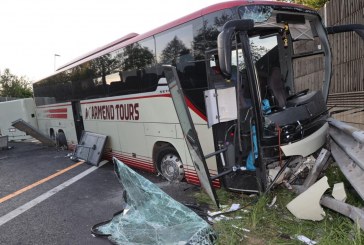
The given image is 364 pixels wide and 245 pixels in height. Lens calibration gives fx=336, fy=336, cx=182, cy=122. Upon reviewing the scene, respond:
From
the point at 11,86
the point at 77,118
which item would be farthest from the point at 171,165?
the point at 11,86

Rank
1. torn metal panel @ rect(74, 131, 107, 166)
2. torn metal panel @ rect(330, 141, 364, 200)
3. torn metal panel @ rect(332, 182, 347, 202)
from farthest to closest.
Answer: torn metal panel @ rect(74, 131, 107, 166)
torn metal panel @ rect(332, 182, 347, 202)
torn metal panel @ rect(330, 141, 364, 200)

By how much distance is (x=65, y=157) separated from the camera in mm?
11383

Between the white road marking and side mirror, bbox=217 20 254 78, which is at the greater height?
side mirror, bbox=217 20 254 78

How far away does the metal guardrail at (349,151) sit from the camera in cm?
369

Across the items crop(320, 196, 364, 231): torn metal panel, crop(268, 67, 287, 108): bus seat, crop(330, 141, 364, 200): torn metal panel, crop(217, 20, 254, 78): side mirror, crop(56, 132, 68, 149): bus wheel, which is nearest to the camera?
crop(320, 196, 364, 231): torn metal panel

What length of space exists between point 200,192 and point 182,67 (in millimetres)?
2263

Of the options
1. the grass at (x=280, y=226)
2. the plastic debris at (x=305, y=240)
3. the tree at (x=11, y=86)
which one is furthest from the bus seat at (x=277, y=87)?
the tree at (x=11, y=86)

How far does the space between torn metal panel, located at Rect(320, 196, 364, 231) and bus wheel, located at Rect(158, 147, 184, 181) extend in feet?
10.1

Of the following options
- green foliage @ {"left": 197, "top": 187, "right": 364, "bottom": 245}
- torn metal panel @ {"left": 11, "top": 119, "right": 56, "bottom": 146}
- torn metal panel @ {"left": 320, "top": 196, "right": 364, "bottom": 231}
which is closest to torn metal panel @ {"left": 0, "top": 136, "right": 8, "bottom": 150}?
torn metal panel @ {"left": 11, "top": 119, "right": 56, "bottom": 146}

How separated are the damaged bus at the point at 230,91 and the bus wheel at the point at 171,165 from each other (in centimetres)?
2

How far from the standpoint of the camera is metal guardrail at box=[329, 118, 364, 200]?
3.69 m

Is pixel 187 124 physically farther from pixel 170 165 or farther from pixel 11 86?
pixel 11 86

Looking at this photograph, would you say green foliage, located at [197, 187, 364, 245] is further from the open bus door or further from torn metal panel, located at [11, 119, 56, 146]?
torn metal panel, located at [11, 119, 56, 146]

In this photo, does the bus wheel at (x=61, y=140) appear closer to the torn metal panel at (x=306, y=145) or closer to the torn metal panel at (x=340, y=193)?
the torn metal panel at (x=306, y=145)
